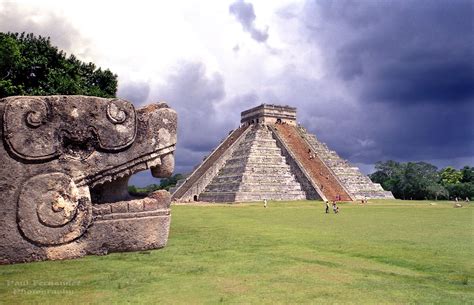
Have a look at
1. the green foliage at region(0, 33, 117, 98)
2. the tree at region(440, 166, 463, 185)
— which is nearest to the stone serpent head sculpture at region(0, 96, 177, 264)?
the green foliage at region(0, 33, 117, 98)

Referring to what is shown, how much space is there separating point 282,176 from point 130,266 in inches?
1290

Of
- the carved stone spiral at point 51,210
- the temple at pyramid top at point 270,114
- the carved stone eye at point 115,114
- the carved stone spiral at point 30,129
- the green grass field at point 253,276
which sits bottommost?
the green grass field at point 253,276

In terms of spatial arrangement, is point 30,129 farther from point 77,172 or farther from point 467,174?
point 467,174

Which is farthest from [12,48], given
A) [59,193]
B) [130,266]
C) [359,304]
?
[359,304]

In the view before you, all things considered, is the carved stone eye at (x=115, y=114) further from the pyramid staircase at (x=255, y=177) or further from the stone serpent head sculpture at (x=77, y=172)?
the pyramid staircase at (x=255, y=177)

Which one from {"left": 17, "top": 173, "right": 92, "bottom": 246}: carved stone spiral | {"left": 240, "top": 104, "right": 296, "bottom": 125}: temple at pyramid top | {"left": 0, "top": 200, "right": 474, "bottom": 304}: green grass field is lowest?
{"left": 0, "top": 200, "right": 474, "bottom": 304}: green grass field

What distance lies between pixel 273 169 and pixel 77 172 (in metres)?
32.5

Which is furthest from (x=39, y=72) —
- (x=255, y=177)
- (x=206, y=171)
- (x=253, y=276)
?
(x=206, y=171)

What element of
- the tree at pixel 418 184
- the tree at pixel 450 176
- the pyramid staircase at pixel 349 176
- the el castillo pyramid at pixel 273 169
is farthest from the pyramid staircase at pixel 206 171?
the tree at pixel 450 176

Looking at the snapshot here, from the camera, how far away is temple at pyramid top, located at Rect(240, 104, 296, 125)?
48375 mm

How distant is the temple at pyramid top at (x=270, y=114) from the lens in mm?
48375

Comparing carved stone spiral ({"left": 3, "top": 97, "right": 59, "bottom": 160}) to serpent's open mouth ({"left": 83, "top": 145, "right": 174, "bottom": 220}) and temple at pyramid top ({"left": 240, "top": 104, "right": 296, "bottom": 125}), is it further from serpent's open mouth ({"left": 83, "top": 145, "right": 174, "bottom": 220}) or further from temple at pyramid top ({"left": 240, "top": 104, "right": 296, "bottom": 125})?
temple at pyramid top ({"left": 240, "top": 104, "right": 296, "bottom": 125})

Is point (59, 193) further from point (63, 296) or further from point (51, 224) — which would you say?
point (63, 296)

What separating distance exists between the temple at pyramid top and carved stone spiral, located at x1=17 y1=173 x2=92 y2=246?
138ft
